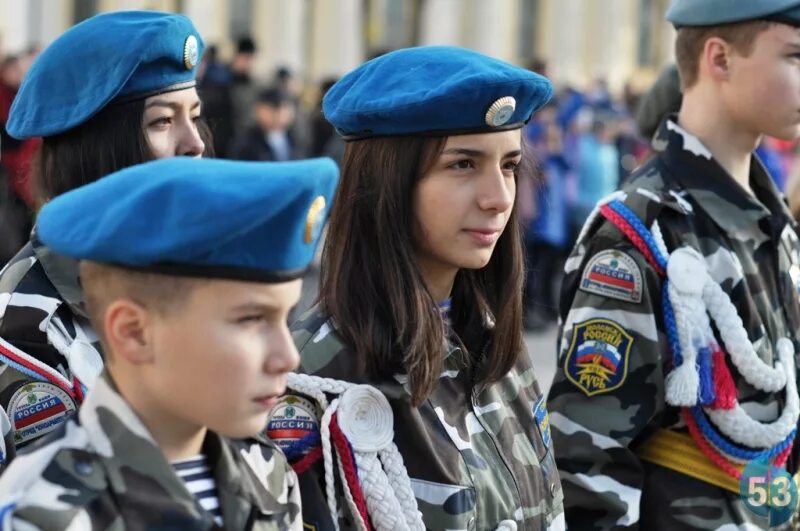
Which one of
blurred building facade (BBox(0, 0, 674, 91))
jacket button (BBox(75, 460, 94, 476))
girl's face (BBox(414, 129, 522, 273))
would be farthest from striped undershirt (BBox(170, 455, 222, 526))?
blurred building facade (BBox(0, 0, 674, 91))

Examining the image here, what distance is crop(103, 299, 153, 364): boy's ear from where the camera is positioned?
2.22m

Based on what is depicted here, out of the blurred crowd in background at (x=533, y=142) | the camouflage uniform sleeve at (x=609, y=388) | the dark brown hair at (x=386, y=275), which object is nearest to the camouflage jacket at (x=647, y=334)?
the camouflage uniform sleeve at (x=609, y=388)

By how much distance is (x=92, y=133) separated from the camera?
312 cm

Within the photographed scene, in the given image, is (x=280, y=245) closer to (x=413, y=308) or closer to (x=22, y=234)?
(x=413, y=308)

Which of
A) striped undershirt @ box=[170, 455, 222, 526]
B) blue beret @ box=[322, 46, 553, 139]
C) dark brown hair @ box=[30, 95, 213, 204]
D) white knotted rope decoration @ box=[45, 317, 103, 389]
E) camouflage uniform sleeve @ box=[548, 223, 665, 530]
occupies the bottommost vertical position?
camouflage uniform sleeve @ box=[548, 223, 665, 530]

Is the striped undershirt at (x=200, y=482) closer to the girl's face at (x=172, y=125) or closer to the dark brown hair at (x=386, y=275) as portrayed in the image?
the dark brown hair at (x=386, y=275)

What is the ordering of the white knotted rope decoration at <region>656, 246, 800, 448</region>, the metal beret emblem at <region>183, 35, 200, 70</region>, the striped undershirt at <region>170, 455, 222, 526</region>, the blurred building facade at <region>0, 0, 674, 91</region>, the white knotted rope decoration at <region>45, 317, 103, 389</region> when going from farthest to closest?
the blurred building facade at <region>0, 0, 674, 91</region>, the white knotted rope decoration at <region>656, 246, 800, 448</region>, the metal beret emblem at <region>183, 35, 200, 70</region>, the white knotted rope decoration at <region>45, 317, 103, 389</region>, the striped undershirt at <region>170, 455, 222, 526</region>

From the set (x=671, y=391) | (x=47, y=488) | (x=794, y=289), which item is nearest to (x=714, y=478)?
(x=671, y=391)

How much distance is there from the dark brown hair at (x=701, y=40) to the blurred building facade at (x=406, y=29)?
9.51 m

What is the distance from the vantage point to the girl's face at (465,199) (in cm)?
287

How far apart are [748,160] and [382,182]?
1394 mm

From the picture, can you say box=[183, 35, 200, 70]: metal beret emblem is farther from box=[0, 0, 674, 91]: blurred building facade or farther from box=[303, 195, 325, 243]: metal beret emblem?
box=[0, 0, 674, 91]: blurred building facade

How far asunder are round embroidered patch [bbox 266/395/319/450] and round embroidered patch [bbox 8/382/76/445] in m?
0.46

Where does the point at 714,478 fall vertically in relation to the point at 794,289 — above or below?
below
